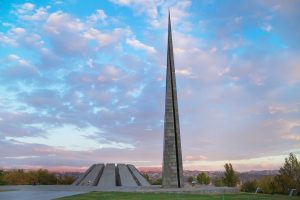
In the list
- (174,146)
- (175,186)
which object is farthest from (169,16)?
(175,186)

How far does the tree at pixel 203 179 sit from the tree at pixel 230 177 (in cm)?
463

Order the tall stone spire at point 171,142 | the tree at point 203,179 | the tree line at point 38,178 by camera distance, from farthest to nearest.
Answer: the tree line at point 38,178, the tree at point 203,179, the tall stone spire at point 171,142

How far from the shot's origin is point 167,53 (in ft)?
86.7

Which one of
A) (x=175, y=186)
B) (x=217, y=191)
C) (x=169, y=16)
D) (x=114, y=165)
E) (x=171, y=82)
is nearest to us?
(x=217, y=191)

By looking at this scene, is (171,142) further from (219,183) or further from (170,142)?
(219,183)

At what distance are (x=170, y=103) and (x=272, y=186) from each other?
387 inches

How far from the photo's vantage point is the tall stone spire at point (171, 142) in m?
23.8

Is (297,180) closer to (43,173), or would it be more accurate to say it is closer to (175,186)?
(175,186)

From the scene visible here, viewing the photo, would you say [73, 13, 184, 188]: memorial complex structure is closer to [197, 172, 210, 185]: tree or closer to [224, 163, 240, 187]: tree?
[224, 163, 240, 187]: tree

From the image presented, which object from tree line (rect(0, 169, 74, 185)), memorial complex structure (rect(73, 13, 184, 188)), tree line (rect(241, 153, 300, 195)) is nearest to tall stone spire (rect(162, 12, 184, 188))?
memorial complex structure (rect(73, 13, 184, 188))

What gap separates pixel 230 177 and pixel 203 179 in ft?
18.1

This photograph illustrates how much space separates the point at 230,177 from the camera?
1275 inches

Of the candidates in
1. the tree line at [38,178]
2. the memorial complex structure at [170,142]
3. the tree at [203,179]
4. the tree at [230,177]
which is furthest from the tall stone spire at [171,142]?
the tree line at [38,178]

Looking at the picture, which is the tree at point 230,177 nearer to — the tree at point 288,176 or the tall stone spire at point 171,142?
the tree at point 288,176
